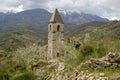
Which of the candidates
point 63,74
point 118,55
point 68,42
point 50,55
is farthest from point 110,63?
point 68,42

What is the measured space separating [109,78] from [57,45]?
46.8 m

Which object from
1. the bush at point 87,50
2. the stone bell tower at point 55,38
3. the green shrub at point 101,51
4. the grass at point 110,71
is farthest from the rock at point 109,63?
the stone bell tower at point 55,38

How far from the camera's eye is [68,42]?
7281cm

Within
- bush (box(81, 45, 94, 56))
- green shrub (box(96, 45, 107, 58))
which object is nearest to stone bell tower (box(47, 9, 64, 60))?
bush (box(81, 45, 94, 56))

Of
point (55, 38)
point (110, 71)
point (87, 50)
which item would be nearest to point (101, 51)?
point (87, 50)

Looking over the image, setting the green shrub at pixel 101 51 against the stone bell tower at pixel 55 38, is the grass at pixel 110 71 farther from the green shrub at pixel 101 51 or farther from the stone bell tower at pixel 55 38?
the stone bell tower at pixel 55 38

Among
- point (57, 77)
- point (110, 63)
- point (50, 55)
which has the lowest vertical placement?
point (50, 55)

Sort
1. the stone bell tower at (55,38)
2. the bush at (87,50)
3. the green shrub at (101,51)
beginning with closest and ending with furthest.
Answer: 1. the green shrub at (101,51)
2. the bush at (87,50)
3. the stone bell tower at (55,38)

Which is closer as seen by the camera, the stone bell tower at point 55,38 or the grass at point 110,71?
the grass at point 110,71

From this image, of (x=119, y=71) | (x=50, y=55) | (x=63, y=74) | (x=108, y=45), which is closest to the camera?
(x=119, y=71)

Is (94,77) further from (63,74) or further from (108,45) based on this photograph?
(108,45)

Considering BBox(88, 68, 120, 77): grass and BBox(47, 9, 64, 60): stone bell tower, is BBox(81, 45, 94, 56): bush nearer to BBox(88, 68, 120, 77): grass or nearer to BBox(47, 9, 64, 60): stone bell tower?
BBox(88, 68, 120, 77): grass

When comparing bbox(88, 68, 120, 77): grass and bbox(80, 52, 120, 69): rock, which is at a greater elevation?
bbox(80, 52, 120, 69): rock

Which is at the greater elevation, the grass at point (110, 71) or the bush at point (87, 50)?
the bush at point (87, 50)
